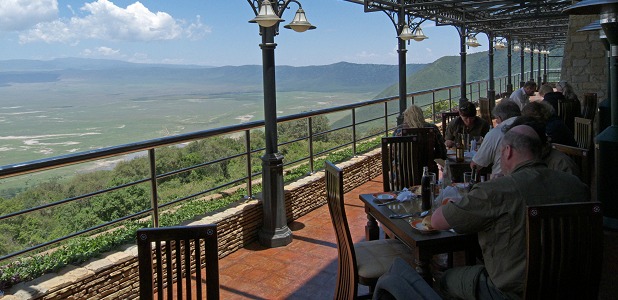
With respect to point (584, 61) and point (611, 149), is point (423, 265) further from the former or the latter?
point (584, 61)

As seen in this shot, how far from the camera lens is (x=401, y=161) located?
14.1 ft

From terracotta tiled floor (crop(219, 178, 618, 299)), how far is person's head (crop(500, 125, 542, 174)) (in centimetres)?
144

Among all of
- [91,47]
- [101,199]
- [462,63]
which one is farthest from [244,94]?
[101,199]

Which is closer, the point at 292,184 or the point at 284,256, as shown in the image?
the point at 284,256

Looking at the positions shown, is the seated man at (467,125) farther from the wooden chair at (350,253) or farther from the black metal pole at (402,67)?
the black metal pole at (402,67)

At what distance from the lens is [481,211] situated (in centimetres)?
214

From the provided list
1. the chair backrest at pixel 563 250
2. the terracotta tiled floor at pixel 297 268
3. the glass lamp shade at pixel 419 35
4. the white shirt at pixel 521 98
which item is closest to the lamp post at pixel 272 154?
the terracotta tiled floor at pixel 297 268

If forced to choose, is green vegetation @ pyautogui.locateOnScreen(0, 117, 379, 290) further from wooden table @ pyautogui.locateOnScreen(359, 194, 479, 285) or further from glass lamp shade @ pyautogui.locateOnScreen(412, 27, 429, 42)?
wooden table @ pyautogui.locateOnScreen(359, 194, 479, 285)

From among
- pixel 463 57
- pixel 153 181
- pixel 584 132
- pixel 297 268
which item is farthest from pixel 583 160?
pixel 463 57

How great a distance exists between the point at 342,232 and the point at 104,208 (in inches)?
220

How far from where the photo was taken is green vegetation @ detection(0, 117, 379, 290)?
3407 mm

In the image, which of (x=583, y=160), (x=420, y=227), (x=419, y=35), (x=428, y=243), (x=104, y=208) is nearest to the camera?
(x=428, y=243)

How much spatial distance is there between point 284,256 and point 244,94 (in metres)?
59.3

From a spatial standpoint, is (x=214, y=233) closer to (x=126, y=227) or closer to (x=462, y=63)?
(x=126, y=227)
